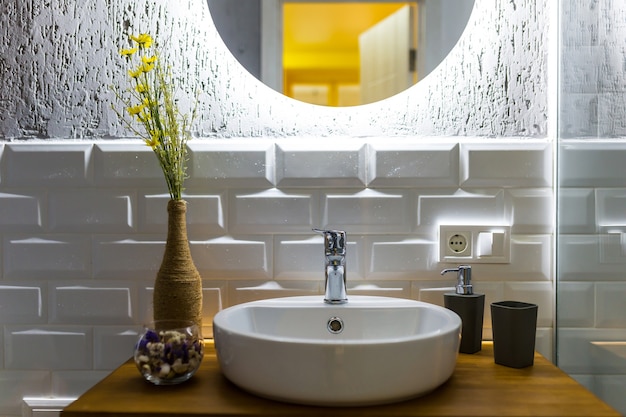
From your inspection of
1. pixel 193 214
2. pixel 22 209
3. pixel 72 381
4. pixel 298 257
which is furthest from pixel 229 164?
pixel 72 381

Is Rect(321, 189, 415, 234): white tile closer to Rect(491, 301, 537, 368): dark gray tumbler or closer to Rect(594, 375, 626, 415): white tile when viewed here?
Rect(491, 301, 537, 368): dark gray tumbler

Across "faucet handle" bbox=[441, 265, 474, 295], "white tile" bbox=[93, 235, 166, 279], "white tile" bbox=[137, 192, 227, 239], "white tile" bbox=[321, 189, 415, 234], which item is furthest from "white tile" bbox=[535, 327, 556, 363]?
"white tile" bbox=[93, 235, 166, 279]

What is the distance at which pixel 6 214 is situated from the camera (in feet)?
4.19

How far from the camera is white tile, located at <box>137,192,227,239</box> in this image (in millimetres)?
1265

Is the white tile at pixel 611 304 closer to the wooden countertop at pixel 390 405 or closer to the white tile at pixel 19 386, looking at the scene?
the wooden countertop at pixel 390 405

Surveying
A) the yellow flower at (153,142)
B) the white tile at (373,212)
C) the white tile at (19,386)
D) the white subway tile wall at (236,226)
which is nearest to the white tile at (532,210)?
the white subway tile wall at (236,226)

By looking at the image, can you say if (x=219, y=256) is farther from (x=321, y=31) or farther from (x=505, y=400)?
(x=505, y=400)

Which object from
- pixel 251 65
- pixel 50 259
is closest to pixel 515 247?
pixel 251 65

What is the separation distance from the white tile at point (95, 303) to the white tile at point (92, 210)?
0.12 meters

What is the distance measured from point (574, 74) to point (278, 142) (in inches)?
23.8

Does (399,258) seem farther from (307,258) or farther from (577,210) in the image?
(577,210)

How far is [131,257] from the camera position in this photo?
127cm

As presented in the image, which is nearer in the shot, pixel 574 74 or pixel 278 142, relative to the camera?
pixel 574 74

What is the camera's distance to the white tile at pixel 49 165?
1274 mm
